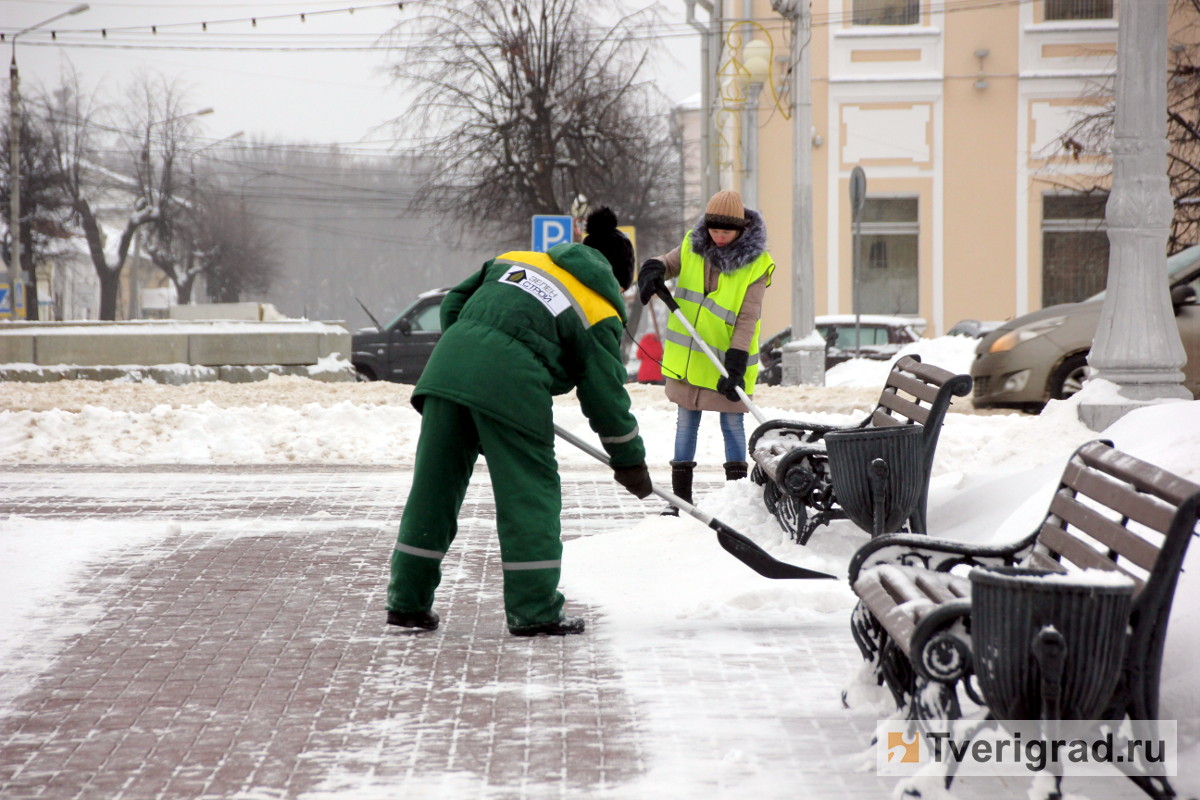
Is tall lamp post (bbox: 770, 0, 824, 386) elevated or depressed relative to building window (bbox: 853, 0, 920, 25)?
depressed

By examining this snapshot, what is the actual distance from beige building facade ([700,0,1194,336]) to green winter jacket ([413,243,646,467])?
21149 mm

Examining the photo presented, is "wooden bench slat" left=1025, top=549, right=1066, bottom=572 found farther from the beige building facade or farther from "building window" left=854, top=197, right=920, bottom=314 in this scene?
"building window" left=854, top=197, right=920, bottom=314

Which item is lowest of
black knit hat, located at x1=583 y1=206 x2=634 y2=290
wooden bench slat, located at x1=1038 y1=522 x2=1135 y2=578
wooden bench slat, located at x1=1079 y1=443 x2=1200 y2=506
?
wooden bench slat, located at x1=1038 y1=522 x2=1135 y2=578

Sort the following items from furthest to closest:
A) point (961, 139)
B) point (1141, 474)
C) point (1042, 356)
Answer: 1. point (961, 139)
2. point (1042, 356)
3. point (1141, 474)

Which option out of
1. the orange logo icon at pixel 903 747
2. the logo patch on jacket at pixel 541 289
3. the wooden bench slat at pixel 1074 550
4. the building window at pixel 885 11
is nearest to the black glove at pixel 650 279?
the logo patch on jacket at pixel 541 289

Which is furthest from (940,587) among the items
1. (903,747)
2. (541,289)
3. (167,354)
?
(167,354)

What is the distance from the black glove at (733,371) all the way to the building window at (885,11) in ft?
66.2

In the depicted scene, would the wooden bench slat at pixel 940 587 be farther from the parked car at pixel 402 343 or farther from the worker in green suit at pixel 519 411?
the parked car at pixel 402 343

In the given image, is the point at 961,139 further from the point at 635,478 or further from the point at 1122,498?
the point at 1122,498

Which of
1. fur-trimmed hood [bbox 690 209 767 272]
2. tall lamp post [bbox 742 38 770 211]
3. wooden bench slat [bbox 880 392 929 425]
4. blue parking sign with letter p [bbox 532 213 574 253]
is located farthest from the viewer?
tall lamp post [bbox 742 38 770 211]

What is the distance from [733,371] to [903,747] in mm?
3652

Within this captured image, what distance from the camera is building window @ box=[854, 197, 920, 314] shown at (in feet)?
85.9

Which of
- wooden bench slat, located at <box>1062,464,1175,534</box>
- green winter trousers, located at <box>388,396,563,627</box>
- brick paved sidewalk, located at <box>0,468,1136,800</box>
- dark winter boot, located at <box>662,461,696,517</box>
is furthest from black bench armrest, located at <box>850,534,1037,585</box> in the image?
dark winter boot, located at <box>662,461,696,517</box>

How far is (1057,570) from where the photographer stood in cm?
368
